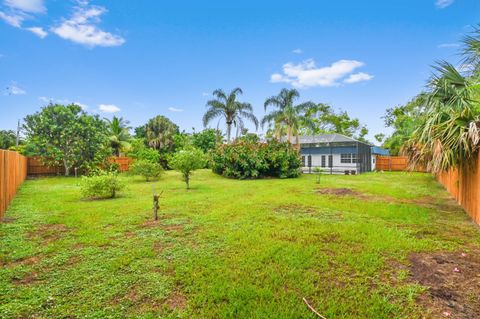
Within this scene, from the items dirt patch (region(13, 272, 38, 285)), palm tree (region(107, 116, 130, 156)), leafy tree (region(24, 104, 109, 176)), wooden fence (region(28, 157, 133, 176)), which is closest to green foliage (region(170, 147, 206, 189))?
dirt patch (region(13, 272, 38, 285))

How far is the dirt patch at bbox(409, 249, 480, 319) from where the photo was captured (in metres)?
2.43

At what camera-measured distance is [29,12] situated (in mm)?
9719

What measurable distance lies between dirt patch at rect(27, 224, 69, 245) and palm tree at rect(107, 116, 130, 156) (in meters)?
21.5

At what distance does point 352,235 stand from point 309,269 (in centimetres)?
169

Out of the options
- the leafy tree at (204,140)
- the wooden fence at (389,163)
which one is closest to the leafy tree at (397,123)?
the wooden fence at (389,163)

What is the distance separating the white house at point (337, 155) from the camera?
68.3 feet

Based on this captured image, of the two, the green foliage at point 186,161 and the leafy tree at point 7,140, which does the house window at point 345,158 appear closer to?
the green foliage at point 186,161

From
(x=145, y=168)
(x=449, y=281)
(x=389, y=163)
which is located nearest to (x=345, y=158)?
(x=389, y=163)

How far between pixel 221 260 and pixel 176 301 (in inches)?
39.7

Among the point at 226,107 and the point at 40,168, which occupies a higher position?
the point at 226,107

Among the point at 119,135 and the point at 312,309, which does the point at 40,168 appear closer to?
the point at 119,135

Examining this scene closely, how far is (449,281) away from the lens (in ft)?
9.64

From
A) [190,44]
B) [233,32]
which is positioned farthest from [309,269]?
[190,44]

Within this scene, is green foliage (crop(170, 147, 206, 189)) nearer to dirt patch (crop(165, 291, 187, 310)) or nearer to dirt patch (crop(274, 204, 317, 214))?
dirt patch (crop(274, 204, 317, 214))
